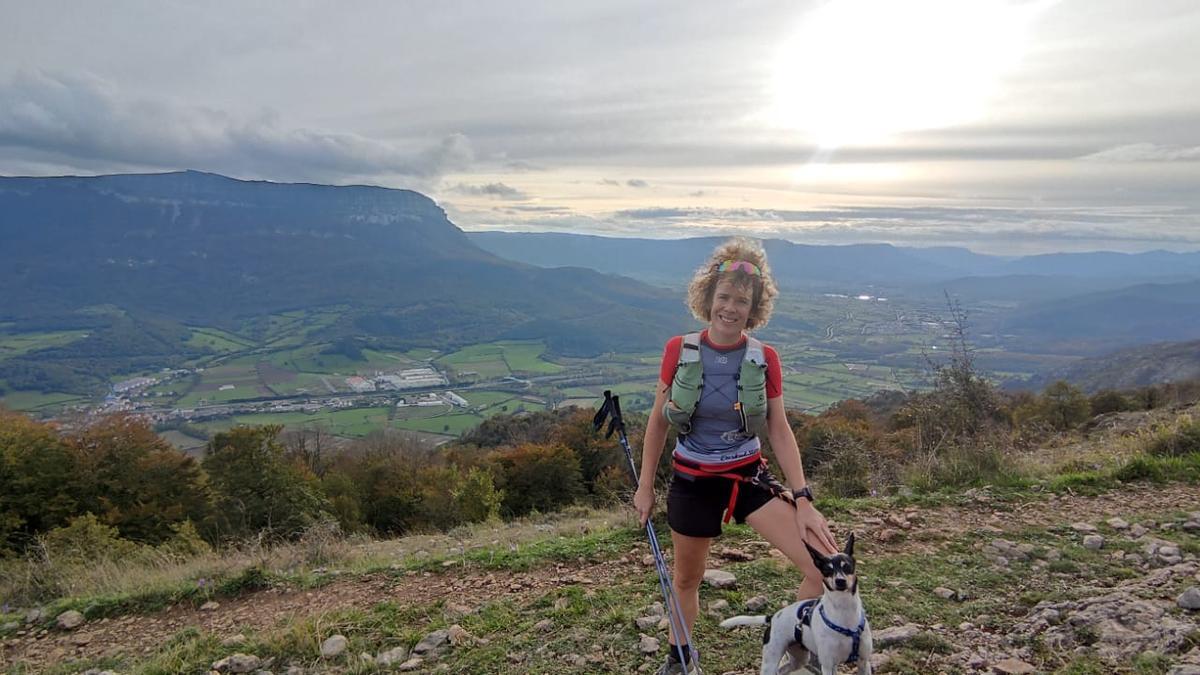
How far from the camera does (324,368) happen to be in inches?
2758

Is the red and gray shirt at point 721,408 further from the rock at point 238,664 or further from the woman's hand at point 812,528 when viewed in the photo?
the rock at point 238,664

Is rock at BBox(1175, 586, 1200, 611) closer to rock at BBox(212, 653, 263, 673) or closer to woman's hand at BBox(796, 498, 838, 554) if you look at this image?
woman's hand at BBox(796, 498, 838, 554)

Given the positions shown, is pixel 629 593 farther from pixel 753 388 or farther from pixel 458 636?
pixel 753 388

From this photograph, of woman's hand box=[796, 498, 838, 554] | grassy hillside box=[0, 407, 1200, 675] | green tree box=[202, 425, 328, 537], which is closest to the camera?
woman's hand box=[796, 498, 838, 554]

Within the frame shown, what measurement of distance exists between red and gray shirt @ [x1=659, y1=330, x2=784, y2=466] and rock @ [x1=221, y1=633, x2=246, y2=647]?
3218mm

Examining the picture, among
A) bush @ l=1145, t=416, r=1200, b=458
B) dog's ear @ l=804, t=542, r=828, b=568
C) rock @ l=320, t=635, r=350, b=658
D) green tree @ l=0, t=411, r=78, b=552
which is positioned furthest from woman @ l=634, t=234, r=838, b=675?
green tree @ l=0, t=411, r=78, b=552

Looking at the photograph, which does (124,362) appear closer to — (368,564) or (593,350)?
(593,350)

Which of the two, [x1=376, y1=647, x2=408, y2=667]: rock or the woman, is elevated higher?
the woman

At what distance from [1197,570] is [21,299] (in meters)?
150

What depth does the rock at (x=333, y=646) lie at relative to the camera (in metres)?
3.66

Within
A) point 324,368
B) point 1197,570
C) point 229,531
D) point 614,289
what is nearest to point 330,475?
point 229,531

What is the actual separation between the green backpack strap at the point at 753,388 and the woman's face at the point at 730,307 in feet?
0.40

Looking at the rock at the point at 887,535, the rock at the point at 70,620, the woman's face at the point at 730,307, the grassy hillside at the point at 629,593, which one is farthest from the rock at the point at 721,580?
the rock at the point at 70,620

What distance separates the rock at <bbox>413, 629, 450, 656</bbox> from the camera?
3654 millimetres
